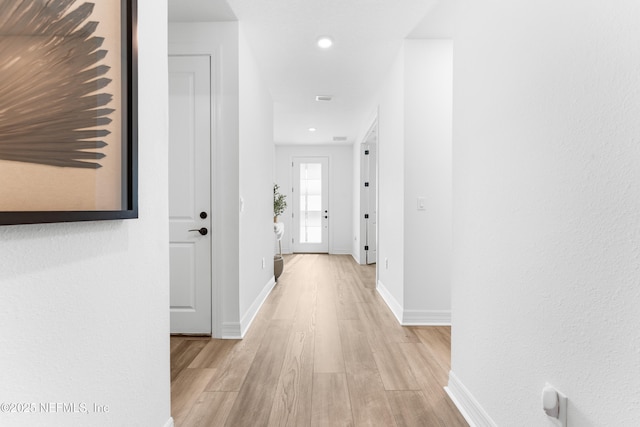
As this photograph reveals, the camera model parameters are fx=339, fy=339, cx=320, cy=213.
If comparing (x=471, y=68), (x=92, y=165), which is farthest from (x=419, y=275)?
(x=92, y=165)

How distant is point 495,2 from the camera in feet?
4.53

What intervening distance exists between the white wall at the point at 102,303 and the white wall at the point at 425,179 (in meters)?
2.05

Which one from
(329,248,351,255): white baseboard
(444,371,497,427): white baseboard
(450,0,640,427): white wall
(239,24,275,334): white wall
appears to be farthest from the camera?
(329,248,351,255): white baseboard

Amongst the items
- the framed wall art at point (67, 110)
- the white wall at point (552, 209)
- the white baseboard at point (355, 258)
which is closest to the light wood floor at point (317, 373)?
the white wall at point (552, 209)

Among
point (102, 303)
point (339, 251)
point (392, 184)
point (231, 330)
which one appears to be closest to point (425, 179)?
point (392, 184)

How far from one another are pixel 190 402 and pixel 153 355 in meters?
0.65

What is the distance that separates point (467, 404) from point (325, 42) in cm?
280

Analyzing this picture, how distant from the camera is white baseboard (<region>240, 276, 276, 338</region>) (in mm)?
2667

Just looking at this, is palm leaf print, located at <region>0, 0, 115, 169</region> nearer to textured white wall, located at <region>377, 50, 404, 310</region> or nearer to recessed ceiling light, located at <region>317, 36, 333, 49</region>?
recessed ceiling light, located at <region>317, 36, 333, 49</region>

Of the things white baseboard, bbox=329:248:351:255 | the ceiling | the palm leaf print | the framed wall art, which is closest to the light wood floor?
the framed wall art

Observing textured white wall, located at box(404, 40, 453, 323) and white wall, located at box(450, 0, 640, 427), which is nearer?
white wall, located at box(450, 0, 640, 427)

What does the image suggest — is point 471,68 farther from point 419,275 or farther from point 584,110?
point 419,275

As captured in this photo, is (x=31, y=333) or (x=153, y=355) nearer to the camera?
(x=31, y=333)

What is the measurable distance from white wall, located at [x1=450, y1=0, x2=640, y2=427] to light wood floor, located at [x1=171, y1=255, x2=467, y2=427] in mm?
413
